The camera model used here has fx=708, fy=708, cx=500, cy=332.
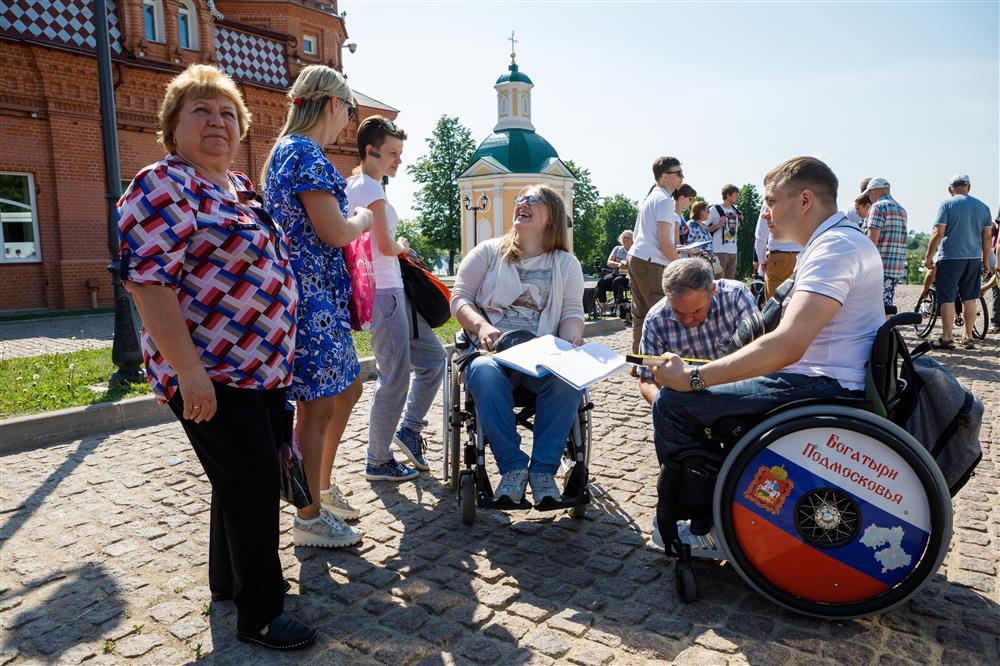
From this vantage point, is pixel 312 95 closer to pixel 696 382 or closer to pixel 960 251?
pixel 696 382

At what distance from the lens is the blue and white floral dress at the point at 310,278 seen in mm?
3199

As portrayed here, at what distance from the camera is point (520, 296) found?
166 inches

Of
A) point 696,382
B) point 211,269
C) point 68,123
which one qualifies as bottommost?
point 696,382

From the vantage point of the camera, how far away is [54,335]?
11.8 m

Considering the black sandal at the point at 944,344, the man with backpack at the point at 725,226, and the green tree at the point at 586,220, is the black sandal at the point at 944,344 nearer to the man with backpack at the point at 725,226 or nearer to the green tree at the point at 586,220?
the man with backpack at the point at 725,226

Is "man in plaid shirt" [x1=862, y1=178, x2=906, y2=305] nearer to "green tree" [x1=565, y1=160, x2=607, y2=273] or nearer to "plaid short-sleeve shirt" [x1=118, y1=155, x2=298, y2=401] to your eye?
"plaid short-sleeve shirt" [x1=118, y1=155, x2=298, y2=401]

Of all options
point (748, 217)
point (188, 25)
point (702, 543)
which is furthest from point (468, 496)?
point (748, 217)

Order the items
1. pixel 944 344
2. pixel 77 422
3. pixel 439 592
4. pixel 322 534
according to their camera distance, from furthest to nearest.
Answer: pixel 944 344, pixel 77 422, pixel 322 534, pixel 439 592

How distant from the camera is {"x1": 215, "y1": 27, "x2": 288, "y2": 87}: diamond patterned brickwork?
19.2 meters

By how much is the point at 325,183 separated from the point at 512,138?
150 feet

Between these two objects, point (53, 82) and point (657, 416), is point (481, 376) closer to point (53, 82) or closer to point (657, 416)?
point (657, 416)

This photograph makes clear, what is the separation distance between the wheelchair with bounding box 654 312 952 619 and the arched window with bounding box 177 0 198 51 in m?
19.7

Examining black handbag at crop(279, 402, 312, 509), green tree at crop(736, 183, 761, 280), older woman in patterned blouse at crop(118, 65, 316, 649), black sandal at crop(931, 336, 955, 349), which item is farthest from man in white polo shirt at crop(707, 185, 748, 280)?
green tree at crop(736, 183, 761, 280)

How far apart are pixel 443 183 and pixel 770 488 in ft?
170
